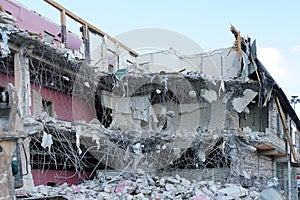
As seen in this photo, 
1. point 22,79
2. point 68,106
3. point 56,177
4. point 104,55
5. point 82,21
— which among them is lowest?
point 56,177

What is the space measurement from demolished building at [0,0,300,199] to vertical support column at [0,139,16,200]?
6846 millimetres

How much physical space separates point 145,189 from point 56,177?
10.7ft

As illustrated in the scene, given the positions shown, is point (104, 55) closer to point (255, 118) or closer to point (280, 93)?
point (255, 118)

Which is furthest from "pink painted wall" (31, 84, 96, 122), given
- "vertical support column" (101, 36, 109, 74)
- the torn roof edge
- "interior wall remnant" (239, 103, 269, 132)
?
the torn roof edge

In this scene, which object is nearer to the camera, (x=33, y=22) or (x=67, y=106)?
(x=67, y=106)

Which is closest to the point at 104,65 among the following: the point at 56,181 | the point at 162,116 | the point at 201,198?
the point at 162,116

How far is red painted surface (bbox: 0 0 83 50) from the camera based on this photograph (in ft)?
46.3

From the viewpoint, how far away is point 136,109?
15406 millimetres

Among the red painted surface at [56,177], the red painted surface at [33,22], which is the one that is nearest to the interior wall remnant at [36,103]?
the red painted surface at [56,177]

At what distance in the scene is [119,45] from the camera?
18172 millimetres

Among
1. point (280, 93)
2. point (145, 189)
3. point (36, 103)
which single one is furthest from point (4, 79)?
point (280, 93)

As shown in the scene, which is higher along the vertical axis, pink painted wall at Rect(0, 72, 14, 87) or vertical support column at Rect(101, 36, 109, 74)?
vertical support column at Rect(101, 36, 109, 74)

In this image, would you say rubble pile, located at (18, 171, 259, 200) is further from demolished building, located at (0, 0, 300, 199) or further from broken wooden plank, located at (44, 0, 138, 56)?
broken wooden plank, located at (44, 0, 138, 56)

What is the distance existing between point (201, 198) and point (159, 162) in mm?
4133
